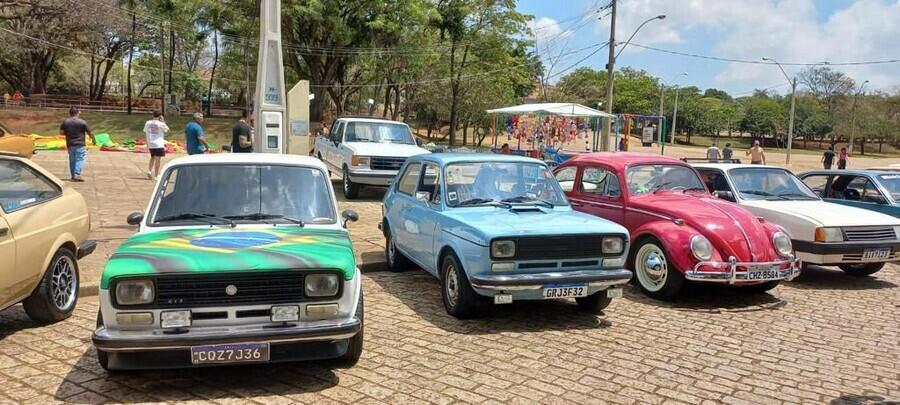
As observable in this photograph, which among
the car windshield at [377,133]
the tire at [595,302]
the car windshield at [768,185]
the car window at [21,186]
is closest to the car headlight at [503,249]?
the tire at [595,302]

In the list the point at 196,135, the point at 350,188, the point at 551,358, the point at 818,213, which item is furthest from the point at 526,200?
the point at 196,135

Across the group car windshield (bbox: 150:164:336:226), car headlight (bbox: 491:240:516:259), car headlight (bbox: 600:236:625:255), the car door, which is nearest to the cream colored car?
car windshield (bbox: 150:164:336:226)

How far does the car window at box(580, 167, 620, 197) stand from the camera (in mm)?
8164

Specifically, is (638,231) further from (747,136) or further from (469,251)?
(747,136)

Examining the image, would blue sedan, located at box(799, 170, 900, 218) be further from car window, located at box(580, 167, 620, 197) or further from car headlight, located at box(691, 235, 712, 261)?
car headlight, located at box(691, 235, 712, 261)

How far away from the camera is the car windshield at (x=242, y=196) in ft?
16.5

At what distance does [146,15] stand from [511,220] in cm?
4922

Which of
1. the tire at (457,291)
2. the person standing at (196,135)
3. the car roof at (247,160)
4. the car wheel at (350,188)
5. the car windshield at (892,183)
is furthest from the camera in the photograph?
the car wheel at (350,188)

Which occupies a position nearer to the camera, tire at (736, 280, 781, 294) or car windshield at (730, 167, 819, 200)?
tire at (736, 280, 781, 294)

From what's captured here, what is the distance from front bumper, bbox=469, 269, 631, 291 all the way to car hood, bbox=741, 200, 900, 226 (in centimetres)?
364

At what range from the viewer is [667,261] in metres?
7.02

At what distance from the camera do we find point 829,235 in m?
7.98

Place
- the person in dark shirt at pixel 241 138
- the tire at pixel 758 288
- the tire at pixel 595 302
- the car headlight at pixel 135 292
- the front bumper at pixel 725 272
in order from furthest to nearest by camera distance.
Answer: the person in dark shirt at pixel 241 138, the tire at pixel 758 288, the front bumper at pixel 725 272, the tire at pixel 595 302, the car headlight at pixel 135 292

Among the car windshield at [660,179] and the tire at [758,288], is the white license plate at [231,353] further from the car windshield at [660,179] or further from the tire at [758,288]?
the tire at [758,288]
